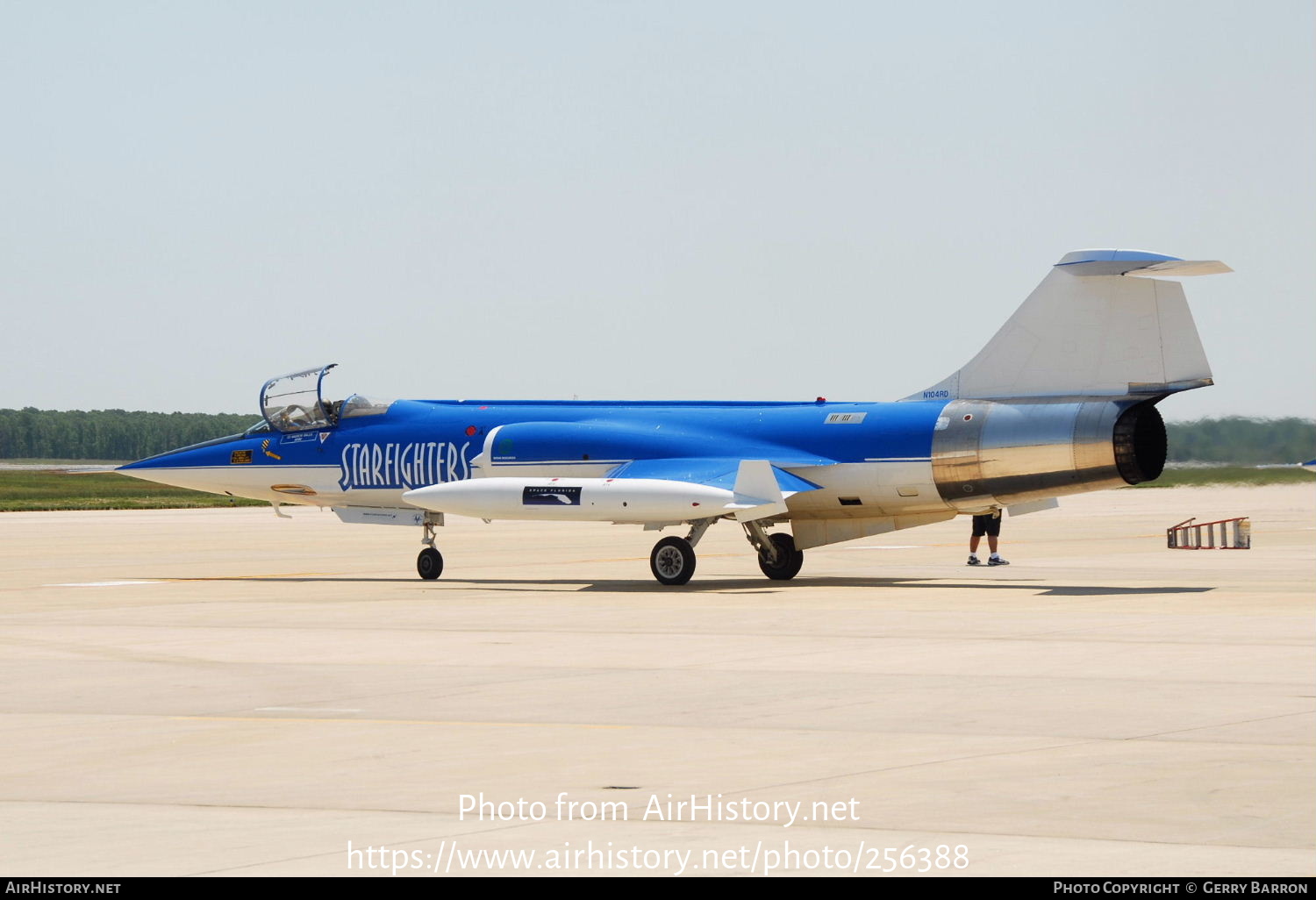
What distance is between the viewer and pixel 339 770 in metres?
9.04

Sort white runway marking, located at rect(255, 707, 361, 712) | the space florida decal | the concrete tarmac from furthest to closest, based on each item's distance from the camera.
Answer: the space florida decal
white runway marking, located at rect(255, 707, 361, 712)
the concrete tarmac

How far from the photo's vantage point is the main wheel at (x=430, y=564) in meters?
27.5

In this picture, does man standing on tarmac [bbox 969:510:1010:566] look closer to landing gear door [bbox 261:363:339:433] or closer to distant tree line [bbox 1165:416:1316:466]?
A: distant tree line [bbox 1165:416:1316:466]

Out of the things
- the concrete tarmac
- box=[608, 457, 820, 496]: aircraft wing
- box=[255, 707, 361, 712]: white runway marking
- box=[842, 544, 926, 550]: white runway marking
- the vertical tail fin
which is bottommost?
box=[842, 544, 926, 550]: white runway marking

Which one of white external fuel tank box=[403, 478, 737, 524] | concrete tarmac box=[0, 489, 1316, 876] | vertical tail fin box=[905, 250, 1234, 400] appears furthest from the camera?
white external fuel tank box=[403, 478, 737, 524]

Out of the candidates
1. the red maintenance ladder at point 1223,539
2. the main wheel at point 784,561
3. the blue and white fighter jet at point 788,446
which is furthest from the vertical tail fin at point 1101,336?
the red maintenance ladder at point 1223,539

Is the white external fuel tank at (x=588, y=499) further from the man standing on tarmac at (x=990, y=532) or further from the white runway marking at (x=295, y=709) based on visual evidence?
the white runway marking at (x=295, y=709)

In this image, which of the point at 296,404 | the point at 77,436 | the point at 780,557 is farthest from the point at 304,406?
the point at 77,436

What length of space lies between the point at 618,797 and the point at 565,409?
19.6 meters

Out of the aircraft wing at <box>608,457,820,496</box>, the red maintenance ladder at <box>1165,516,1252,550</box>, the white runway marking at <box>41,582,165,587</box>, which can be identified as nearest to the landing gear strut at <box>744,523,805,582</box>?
the aircraft wing at <box>608,457,820,496</box>

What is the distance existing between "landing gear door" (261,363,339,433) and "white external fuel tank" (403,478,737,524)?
5022 millimetres

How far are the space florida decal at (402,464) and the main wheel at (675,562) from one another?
4.29m

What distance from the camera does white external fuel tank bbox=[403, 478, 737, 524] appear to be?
2359 centimetres
